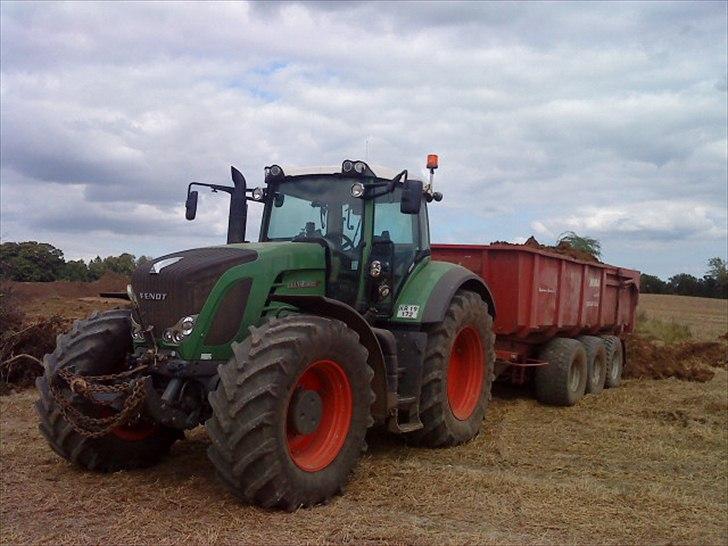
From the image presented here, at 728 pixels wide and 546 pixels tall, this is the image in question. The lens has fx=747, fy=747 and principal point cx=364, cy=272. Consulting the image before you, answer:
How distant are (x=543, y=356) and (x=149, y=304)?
583cm

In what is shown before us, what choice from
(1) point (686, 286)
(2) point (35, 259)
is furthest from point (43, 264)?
(1) point (686, 286)

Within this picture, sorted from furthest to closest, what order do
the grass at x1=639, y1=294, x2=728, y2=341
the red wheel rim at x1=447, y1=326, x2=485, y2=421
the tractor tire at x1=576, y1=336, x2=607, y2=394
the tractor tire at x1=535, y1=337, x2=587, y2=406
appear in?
the grass at x1=639, y1=294, x2=728, y2=341 → the tractor tire at x1=576, y1=336, x2=607, y2=394 → the tractor tire at x1=535, y1=337, x2=587, y2=406 → the red wheel rim at x1=447, y1=326, x2=485, y2=421

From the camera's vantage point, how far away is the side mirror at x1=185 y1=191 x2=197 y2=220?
683 centimetres

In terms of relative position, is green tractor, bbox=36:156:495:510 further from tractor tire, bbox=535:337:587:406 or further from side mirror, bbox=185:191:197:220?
tractor tire, bbox=535:337:587:406

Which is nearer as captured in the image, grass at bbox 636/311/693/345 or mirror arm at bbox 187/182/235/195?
mirror arm at bbox 187/182/235/195

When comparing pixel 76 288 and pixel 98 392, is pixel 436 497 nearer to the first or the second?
pixel 98 392

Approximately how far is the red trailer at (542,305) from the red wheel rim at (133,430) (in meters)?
4.39

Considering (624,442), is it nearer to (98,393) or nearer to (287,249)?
(287,249)

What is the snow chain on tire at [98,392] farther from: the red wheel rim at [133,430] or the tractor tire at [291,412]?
the tractor tire at [291,412]

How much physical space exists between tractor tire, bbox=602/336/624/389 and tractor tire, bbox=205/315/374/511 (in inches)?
279

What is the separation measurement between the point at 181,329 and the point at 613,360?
8.38 meters

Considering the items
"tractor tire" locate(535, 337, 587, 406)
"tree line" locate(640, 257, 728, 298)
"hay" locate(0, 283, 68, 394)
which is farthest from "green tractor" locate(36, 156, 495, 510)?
"tree line" locate(640, 257, 728, 298)

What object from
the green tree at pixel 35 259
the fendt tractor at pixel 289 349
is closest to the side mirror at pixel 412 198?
the fendt tractor at pixel 289 349

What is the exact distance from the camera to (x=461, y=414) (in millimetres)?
7207
